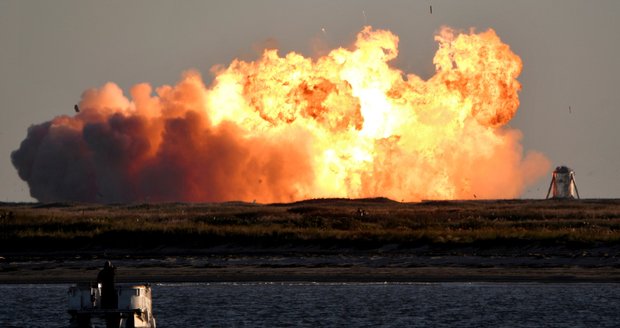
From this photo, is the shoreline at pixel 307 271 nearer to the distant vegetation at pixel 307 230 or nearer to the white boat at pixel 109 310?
the distant vegetation at pixel 307 230

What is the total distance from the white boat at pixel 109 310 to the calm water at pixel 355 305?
5.45 metres

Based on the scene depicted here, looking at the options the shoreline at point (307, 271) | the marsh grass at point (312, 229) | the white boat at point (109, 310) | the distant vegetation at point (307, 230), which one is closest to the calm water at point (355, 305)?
the shoreline at point (307, 271)

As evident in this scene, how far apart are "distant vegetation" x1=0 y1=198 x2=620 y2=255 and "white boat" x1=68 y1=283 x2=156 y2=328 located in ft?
134

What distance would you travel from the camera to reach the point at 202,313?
7681 centimetres

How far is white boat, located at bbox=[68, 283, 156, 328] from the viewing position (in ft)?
219

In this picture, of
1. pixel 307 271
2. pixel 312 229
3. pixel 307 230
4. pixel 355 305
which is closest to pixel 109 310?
pixel 355 305

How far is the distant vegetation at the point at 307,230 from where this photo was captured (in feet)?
355

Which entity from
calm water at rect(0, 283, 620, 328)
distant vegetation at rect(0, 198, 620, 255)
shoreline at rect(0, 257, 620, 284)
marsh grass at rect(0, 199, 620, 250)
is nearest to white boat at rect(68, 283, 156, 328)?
calm water at rect(0, 283, 620, 328)

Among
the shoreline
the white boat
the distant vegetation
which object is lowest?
the white boat

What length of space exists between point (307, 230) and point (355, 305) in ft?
115

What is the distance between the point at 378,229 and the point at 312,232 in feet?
25.4

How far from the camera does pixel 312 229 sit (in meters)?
117

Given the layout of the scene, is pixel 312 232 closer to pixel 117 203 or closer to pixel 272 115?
pixel 272 115

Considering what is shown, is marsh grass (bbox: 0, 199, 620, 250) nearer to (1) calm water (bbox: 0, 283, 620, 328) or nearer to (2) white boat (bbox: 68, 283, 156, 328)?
(1) calm water (bbox: 0, 283, 620, 328)
